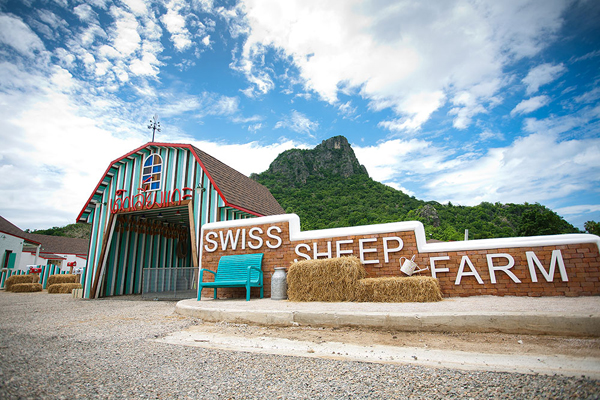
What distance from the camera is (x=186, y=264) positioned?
16.6 metres

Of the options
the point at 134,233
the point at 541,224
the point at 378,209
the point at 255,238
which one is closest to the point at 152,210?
the point at 134,233

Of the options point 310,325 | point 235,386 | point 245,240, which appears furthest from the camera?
point 245,240

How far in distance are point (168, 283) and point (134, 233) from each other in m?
4.69

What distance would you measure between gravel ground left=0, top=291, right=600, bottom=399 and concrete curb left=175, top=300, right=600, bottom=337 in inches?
51.5

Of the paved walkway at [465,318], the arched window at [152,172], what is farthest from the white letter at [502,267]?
the arched window at [152,172]

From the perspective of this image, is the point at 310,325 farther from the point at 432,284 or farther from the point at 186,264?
the point at 186,264

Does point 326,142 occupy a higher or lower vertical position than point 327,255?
higher

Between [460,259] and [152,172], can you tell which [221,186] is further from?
[460,259]

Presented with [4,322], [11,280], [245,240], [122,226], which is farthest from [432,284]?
[11,280]

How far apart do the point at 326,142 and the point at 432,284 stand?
6412 cm

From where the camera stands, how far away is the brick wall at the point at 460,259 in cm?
548

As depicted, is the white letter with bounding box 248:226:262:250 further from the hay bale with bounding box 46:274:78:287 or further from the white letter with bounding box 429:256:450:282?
the hay bale with bounding box 46:274:78:287

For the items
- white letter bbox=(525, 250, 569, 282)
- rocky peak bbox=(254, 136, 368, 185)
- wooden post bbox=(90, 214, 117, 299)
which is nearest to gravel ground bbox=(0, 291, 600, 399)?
white letter bbox=(525, 250, 569, 282)

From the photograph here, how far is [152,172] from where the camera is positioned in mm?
11672
